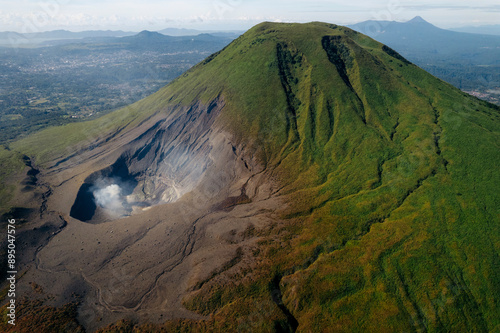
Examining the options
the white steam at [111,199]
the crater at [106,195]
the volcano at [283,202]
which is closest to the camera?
the volcano at [283,202]

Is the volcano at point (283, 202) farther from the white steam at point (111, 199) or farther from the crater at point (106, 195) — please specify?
the white steam at point (111, 199)

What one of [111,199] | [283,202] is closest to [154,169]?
[111,199]

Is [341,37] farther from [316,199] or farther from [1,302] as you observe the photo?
[1,302]

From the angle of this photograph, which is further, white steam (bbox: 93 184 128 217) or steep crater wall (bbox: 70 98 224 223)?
steep crater wall (bbox: 70 98 224 223)

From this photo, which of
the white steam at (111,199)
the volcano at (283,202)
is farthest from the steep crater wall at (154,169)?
the volcano at (283,202)

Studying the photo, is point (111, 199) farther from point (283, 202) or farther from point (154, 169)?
point (283, 202)

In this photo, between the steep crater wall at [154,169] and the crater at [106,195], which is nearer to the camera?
the crater at [106,195]

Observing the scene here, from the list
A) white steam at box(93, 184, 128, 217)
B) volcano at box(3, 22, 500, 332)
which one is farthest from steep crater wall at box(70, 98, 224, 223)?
volcano at box(3, 22, 500, 332)

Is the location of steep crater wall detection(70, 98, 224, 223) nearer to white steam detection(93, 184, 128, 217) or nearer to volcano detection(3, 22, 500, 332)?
white steam detection(93, 184, 128, 217)
